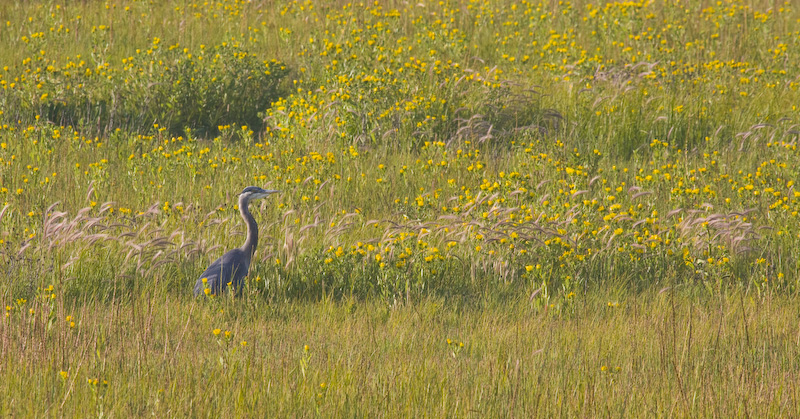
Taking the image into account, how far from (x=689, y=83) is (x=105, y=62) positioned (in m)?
6.57

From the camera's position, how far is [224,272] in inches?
193

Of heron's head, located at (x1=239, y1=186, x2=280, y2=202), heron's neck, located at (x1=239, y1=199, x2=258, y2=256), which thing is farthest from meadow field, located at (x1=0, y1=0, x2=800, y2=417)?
heron's head, located at (x1=239, y1=186, x2=280, y2=202)

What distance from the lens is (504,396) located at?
11.8 ft

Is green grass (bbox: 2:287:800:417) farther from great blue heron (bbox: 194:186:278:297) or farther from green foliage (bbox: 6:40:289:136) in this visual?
green foliage (bbox: 6:40:289:136)

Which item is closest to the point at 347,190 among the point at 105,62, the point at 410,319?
the point at 410,319

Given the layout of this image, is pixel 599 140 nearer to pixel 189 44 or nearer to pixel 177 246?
pixel 177 246

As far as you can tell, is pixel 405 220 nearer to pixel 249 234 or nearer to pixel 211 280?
pixel 249 234

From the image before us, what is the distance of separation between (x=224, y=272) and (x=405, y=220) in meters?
1.64

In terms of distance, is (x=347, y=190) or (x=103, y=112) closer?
(x=347, y=190)

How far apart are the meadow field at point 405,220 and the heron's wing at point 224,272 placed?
10 cm

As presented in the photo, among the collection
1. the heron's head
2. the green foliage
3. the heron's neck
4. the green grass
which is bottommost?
the green grass

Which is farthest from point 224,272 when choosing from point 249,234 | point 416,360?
point 416,360

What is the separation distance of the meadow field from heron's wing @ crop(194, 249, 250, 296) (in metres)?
0.10

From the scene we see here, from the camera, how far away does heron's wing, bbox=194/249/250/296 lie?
Answer: 15.9ft
